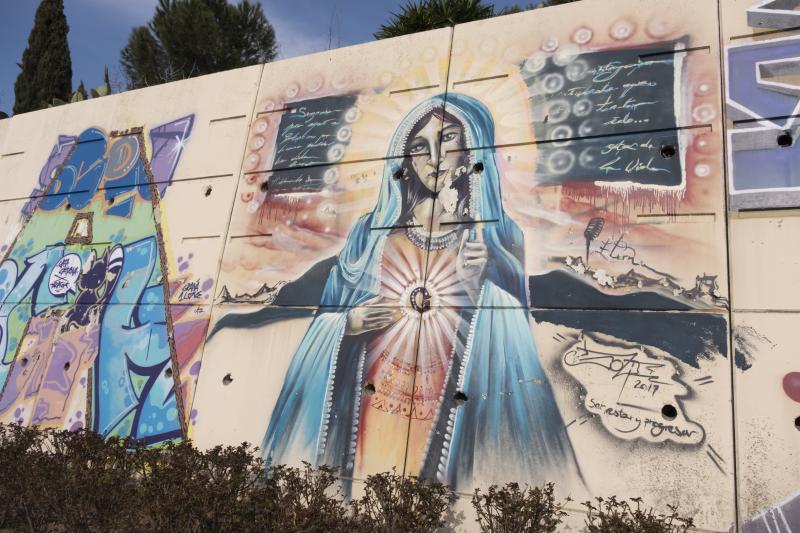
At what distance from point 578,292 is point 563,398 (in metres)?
0.84

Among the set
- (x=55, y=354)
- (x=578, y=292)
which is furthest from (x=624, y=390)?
(x=55, y=354)

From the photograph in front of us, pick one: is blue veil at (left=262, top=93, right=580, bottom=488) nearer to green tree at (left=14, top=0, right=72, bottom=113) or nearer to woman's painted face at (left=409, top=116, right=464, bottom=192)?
woman's painted face at (left=409, top=116, right=464, bottom=192)

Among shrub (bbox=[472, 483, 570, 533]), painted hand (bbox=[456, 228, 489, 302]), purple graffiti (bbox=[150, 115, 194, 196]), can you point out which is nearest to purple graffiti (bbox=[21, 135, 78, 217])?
purple graffiti (bbox=[150, 115, 194, 196])

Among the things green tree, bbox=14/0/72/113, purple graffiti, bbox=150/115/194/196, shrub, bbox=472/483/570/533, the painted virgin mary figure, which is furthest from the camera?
green tree, bbox=14/0/72/113

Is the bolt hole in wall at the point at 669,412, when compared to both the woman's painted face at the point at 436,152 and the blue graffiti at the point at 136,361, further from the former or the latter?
the blue graffiti at the point at 136,361

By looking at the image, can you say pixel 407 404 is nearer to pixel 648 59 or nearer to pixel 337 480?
pixel 337 480

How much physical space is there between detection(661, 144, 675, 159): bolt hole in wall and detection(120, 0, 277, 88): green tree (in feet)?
46.0

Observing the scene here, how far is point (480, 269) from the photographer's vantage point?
585cm

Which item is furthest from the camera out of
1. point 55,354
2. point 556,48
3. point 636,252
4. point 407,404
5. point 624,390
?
point 55,354

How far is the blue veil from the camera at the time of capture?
204 inches

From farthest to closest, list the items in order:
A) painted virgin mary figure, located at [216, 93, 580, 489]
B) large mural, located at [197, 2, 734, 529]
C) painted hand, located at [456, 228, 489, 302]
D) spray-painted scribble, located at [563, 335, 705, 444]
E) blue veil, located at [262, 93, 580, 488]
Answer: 1. painted hand, located at [456, 228, 489, 302]
2. painted virgin mary figure, located at [216, 93, 580, 489]
3. blue veil, located at [262, 93, 580, 488]
4. large mural, located at [197, 2, 734, 529]
5. spray-painted scribble, located at [563, 335, 705, 444]

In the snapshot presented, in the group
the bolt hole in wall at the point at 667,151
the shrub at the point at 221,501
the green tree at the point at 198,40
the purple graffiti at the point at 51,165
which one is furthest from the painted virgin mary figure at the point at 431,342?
the green tree at the point at 198,40

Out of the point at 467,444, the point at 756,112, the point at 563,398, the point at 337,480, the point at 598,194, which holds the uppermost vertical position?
the point at 756,112

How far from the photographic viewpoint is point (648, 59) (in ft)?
18.7
